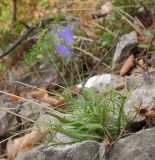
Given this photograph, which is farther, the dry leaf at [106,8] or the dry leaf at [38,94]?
the dry leaf at [106,8]

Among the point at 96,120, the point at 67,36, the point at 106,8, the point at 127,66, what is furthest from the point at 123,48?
the point at 96,120

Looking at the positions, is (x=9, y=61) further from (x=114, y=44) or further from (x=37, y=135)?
(x=37, y=135)

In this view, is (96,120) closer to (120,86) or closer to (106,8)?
(120,86)

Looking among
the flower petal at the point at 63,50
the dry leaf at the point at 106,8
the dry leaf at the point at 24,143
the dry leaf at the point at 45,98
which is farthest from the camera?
the dry leaf at the point at 106,8

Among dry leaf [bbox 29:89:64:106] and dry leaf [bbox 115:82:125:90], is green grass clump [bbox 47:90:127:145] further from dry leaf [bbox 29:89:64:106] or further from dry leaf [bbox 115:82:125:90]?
dry leaf [bbox 29:89:64:106]

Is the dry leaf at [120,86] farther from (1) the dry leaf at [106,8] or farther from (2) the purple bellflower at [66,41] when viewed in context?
(1) the dry leaf at [106,8]

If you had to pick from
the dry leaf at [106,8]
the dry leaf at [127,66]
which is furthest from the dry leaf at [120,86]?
the dry leaf at [106,8]
